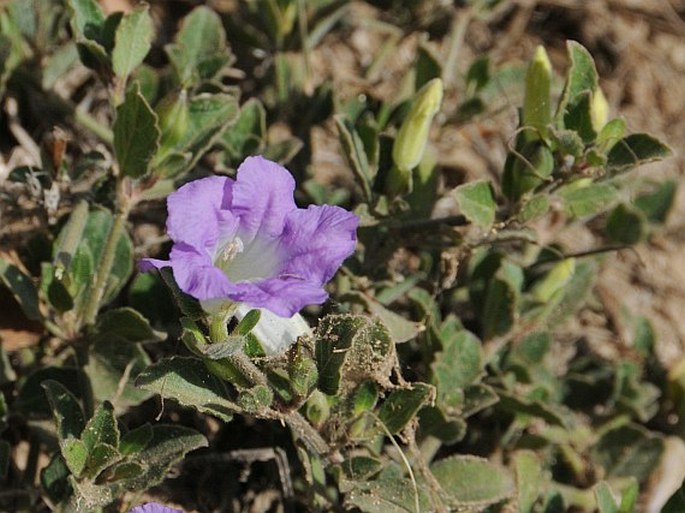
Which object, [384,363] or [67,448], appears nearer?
[67,448]

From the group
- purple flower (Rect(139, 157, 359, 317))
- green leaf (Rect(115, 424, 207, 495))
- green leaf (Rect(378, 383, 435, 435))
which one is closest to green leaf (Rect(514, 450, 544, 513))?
green leaf (Rect(378, 383, 435, 435))

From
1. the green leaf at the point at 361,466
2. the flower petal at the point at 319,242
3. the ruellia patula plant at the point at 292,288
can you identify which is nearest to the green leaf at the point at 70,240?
the ruellia patula plant at the point at 292,288

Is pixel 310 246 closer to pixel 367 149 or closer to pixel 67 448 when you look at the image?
pixel 67 448

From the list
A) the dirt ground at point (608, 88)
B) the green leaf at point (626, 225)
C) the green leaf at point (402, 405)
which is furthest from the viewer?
the dirt ground at point (608, 88)

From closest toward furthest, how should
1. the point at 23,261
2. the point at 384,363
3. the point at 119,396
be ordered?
the point at 384,363 < the point at 119,396 < the point at 23,261

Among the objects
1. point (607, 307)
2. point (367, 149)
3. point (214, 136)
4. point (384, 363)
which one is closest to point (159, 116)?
point (214, 136)

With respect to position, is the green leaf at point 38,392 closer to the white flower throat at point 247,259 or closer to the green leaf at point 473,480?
the white flower throat at point 247,259

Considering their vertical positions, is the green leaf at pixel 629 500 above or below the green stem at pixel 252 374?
below

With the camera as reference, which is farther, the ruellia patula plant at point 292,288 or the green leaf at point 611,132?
the green leaf at point 611,132
